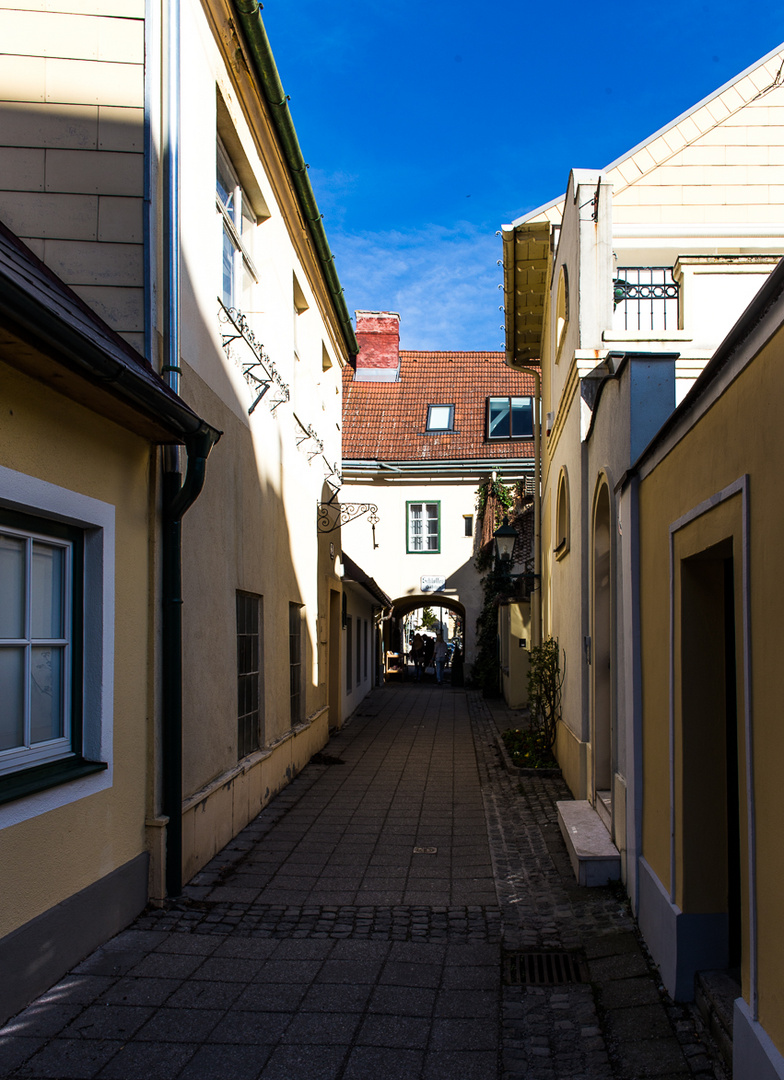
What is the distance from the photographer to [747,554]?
3.02 meters

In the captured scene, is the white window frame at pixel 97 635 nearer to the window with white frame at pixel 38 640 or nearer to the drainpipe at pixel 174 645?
the window with white frame at pixel 38 640

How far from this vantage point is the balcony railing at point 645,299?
8766mm

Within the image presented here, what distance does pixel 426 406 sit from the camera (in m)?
27.0

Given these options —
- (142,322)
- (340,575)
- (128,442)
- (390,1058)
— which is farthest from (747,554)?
(340,575)

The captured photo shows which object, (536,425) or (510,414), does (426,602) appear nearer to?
(510,414)

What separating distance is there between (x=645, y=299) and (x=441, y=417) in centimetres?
1776

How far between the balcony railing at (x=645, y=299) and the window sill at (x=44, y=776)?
6376 mm

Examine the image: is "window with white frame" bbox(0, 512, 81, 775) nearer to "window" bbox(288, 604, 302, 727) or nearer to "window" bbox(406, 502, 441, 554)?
"window" bbox(288, 604, 302, 727)

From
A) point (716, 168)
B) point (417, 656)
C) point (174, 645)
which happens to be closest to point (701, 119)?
point (716, 168)

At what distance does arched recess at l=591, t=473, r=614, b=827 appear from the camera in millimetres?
7305

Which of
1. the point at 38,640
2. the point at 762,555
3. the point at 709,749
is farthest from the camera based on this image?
the point at 38,640

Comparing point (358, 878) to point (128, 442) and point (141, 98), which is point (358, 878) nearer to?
point (128, 442)

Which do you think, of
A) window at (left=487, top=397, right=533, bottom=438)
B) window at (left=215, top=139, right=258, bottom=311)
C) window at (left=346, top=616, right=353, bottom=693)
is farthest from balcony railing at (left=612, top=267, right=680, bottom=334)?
window at (left=487, top=397, right=533, bottom=438)

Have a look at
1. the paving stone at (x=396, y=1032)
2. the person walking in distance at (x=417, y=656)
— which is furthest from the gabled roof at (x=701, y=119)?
the person walking in distance at (x=417, y=656)
